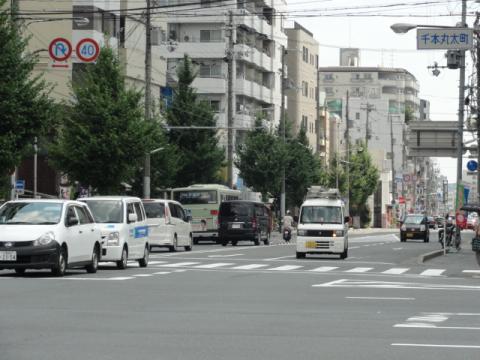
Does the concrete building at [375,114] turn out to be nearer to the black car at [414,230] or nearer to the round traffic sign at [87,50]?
the black car at [414,230]

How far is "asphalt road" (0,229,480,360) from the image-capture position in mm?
12703

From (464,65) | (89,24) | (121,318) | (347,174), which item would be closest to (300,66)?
(347,174)

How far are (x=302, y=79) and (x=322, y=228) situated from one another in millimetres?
79710

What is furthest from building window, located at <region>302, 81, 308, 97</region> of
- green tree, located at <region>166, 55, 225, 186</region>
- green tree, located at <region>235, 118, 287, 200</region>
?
green tree, located at <region>166, 55, 225, 186</region>

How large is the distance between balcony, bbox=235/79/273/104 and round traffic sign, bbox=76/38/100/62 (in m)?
36.8

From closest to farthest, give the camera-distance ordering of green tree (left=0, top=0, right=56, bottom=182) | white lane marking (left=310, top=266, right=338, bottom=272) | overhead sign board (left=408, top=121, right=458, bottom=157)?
white lane marking (left=310, top=266, right=338, bottom=272), green tree (left=0, top=0, right=56, bottom=182), overhead sign board (left=408, top=121, right=458, bottom=157)

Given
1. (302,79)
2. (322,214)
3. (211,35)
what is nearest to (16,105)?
(322,214)

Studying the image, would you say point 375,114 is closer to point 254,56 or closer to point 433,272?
point 254,56

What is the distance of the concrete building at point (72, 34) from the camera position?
204 feet

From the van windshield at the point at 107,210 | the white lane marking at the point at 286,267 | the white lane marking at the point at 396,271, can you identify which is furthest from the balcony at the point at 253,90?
the van windshield at the point at 107,210

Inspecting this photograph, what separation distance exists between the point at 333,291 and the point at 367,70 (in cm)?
17394

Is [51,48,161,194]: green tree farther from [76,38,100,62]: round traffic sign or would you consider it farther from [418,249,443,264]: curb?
[418,249,443,264]: curb

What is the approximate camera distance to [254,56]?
9831 cm

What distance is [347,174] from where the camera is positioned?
128500 millimetres
